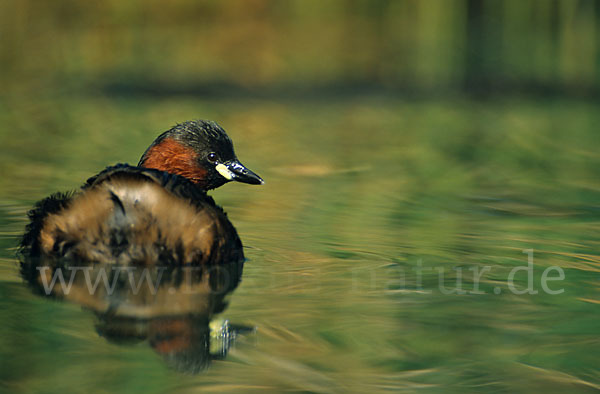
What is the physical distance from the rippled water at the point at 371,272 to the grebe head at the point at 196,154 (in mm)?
409

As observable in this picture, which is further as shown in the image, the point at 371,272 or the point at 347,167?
the point at 347,167

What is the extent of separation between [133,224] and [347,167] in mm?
4802

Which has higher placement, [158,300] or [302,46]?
[302,46]

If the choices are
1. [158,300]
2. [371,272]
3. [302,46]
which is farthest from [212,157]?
[302,46]

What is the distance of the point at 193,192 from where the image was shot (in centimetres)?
479

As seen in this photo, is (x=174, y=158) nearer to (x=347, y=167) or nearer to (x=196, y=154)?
(x=196, y=154)

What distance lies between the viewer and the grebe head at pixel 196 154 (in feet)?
18.6

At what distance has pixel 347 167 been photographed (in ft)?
30.1

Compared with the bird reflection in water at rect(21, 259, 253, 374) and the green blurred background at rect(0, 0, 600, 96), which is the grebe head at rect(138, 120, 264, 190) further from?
the green blurred background at rect(0, 0, 600, 96)

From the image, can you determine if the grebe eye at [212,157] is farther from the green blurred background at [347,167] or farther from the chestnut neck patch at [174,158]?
the green blurred background at [347,167]

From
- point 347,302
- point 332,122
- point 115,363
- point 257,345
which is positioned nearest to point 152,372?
point 115,363

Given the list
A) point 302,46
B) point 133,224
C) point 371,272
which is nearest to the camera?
point 133,224

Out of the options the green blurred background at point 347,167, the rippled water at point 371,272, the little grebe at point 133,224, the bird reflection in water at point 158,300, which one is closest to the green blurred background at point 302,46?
the green blurred background at point 347,167

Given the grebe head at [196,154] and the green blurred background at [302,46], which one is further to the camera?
the green blurred background at [302,46]
